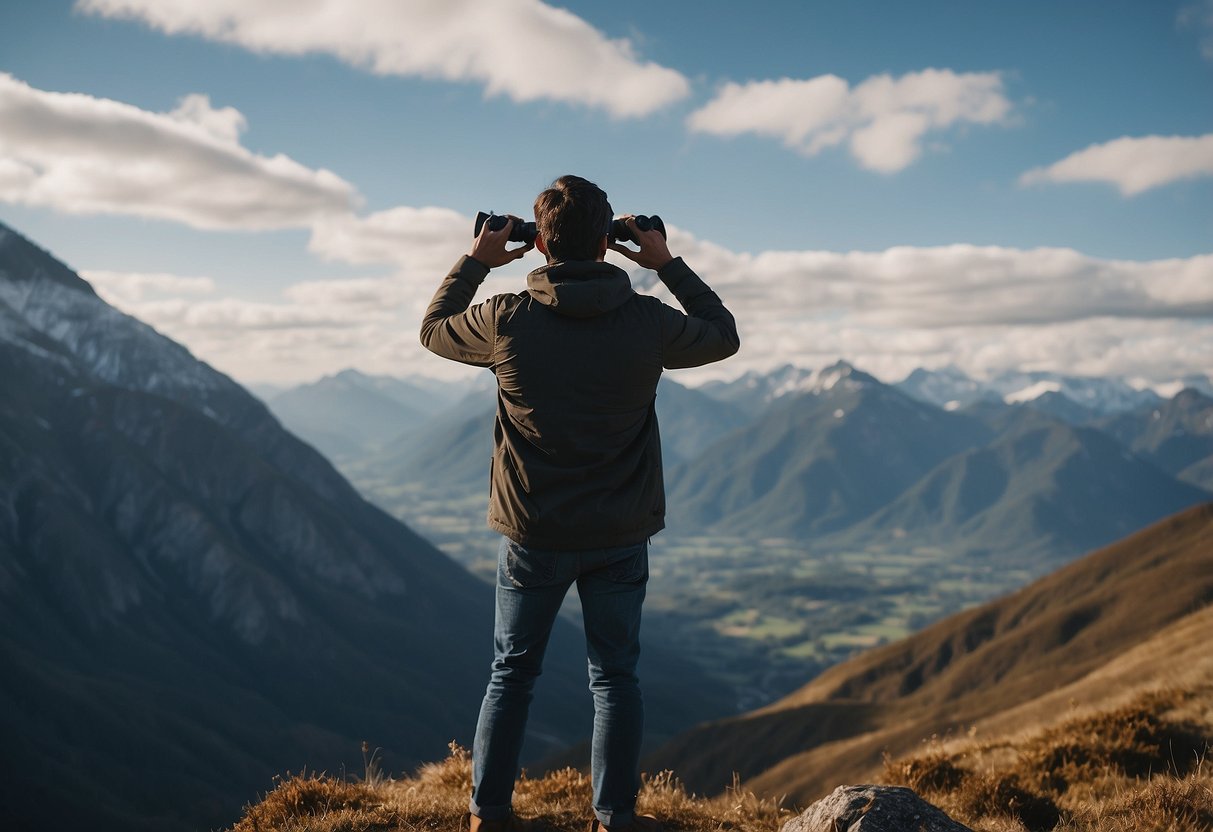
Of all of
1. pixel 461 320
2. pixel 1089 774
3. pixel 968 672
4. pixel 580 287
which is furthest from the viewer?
pixel 968 672

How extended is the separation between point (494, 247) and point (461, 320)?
0.67 meters

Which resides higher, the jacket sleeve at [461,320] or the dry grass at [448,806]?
the jacket sleeve at [461,320]

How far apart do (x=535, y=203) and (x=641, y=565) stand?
2.80 m

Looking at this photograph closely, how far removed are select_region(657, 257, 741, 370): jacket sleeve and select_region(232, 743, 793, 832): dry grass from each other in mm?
4128

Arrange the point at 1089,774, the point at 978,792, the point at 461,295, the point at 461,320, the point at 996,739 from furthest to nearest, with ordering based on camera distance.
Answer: the point at 996,739, the point at 1089,774, the point at 978,792, the point at 461,295, the point at 461,320

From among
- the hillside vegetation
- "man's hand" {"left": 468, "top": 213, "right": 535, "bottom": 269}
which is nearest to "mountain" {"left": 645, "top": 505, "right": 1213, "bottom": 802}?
the hillside vegetation

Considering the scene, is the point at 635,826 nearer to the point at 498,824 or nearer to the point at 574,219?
the point at 498,824

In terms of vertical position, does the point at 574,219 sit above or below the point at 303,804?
above

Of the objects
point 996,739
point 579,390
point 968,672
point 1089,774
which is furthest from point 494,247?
point 968,672

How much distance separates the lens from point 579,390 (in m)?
→ 6.25

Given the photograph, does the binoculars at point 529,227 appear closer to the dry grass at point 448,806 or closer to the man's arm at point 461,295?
the man's arm at point 461,295

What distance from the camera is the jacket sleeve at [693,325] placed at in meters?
6.43

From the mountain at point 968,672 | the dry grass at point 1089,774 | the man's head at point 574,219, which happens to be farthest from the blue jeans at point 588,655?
the mountain at point 968,672

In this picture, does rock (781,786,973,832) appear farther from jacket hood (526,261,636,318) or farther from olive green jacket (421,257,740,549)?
jacket hood (526,261,636,318)
